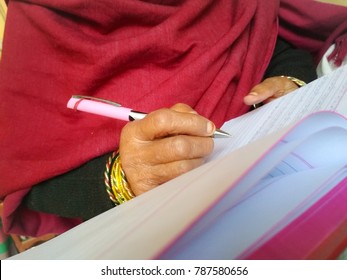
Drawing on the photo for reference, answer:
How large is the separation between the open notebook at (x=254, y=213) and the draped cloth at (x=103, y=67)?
9.9 inches

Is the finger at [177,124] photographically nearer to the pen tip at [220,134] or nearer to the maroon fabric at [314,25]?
the pen tip at [220,134]

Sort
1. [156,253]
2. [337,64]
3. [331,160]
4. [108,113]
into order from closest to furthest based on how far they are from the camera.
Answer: [156,253] → [331,160] → [108,113] → [337,64]

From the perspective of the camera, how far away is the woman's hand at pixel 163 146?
370 millimetres

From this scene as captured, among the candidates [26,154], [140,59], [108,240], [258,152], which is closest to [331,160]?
[258,152]

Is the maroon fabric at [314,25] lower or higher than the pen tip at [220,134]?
higher

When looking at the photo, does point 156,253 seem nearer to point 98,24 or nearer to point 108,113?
point 108,113

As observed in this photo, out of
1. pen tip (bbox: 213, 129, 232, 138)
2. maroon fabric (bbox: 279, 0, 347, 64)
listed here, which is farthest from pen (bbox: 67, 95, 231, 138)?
maroon fabric (bbox: 279, 0, 347, 64)

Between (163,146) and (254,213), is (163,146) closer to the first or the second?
(163,146)

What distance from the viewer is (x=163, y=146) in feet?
1.26

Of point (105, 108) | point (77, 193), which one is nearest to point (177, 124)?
point (105, 108)

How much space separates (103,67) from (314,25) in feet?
1.59

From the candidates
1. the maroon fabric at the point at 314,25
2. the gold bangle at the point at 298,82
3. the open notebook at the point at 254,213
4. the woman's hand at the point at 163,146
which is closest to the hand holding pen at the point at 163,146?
the woman's hand at the point at 163,146

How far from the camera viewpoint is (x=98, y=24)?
52 cm

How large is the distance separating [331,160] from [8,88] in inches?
21.6
